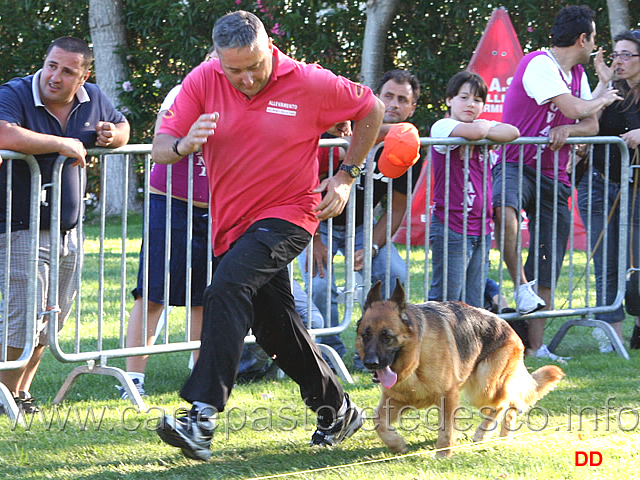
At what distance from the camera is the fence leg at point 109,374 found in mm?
5418

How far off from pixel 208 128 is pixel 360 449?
1770 mm

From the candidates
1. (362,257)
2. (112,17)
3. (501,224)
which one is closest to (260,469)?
(362,257)

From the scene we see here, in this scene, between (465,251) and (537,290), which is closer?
(465,251)

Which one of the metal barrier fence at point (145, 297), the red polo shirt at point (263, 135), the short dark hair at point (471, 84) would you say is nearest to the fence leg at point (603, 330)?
the metal barrier fence at point (145, 297)

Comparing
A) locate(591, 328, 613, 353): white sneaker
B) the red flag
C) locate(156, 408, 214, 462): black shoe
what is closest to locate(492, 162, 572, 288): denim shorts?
locate(591, 328, 613, 353): white sneaker

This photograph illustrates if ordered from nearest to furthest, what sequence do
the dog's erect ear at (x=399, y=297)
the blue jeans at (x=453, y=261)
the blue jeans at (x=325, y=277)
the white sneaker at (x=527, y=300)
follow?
the dog's erect ear at (x=399, y=297), the blue jeans at (x=325, y=277), the blue jeans at (x=453, y=261), the white sneaker at (x=527, y=300)

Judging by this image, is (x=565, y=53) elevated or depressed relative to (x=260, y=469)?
elevated

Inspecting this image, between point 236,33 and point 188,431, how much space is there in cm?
170

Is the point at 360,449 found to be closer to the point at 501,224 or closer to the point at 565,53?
the point at 501,224

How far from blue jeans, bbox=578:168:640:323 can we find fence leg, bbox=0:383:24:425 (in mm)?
4536

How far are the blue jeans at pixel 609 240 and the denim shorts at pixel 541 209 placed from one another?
1.27ft

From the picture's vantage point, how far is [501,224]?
22.8 feet

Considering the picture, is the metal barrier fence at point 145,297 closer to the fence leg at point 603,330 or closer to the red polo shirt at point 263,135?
the fence leg at point 603,330

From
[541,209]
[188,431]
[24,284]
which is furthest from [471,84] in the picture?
[188,431]
